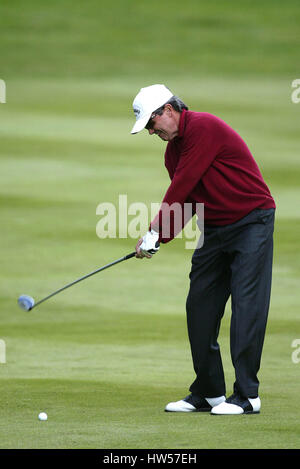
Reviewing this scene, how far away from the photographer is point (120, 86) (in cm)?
1970

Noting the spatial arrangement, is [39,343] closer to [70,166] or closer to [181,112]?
[181,112]

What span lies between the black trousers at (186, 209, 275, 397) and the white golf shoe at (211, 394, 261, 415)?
46 mm

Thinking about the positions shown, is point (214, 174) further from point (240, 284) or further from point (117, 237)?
point (117, 237)

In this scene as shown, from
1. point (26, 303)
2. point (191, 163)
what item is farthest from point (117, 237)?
point (191, 163)

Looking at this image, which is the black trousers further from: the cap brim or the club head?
the club head

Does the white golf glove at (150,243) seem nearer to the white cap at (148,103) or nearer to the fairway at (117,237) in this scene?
the white cap at (148,103)

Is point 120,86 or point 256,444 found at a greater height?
point 120,86

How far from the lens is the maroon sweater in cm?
569

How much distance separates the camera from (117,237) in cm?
1265

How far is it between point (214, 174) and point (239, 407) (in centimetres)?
127

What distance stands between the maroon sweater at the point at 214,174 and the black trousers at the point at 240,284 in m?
0.08

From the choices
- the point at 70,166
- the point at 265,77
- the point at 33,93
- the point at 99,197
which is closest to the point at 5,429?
the point at 99,197

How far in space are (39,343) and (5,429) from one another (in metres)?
3.61

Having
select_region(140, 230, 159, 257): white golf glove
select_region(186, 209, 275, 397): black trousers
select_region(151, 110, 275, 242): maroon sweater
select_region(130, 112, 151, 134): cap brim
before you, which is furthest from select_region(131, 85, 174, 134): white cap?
select_region(186, 209, 275, 397): black trousers
